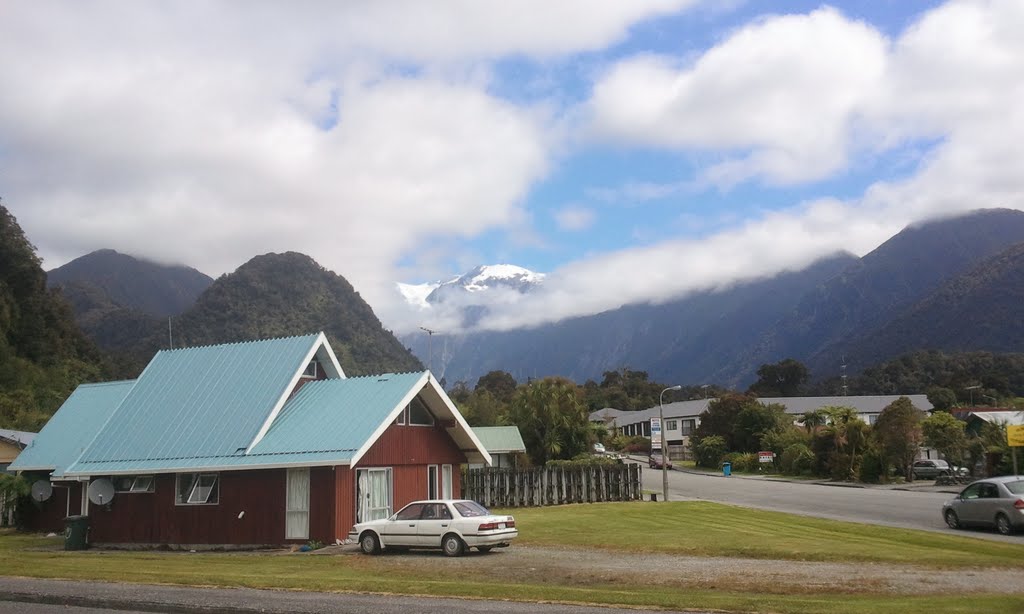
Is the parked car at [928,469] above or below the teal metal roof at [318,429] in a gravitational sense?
below

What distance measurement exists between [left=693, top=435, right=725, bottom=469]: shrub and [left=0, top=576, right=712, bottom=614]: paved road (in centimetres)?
6822

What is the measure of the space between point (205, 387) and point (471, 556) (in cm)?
1373

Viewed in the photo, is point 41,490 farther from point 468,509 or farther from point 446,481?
point 468,509

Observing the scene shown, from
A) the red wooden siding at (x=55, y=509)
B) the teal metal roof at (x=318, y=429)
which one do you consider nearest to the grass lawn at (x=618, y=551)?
the red wooden siding at (x=55, y=509)

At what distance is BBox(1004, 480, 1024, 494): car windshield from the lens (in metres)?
26.2

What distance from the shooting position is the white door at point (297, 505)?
26.3m

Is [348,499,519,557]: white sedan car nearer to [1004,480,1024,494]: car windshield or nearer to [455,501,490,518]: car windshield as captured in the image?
[455,501,490,518]: car windshield

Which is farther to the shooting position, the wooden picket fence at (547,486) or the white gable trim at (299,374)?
the wooden picket fence at (547,486)

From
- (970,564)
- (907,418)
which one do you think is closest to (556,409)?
(907,418)

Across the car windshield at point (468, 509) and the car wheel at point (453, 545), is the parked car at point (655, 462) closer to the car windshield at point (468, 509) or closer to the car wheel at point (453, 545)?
the car windshield at point (468, 509)

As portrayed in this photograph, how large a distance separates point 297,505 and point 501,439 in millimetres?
31887

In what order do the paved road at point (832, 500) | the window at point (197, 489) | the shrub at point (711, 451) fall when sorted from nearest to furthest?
the window at point (197, 489), the paved road at point (832, 500), the shrub at point (711, 451)

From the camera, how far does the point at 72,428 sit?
36031 millimetres

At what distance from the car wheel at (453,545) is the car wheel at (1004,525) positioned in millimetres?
Result: 16643
